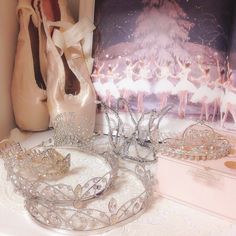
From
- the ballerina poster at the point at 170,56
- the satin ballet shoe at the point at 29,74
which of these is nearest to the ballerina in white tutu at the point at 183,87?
the ballerina poster at the point at 170,56

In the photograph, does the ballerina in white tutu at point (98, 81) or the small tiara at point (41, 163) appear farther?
the ballerina in white tutu at point (98, 81)

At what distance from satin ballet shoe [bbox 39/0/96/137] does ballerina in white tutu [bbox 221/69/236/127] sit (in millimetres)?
239

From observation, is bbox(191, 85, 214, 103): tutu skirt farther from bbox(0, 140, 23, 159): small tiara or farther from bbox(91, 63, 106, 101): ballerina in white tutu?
bbox(0, 140, 23, 159): small tiara

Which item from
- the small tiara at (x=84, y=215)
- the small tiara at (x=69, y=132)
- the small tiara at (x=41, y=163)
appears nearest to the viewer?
the small tiara at (x=84, y=215)

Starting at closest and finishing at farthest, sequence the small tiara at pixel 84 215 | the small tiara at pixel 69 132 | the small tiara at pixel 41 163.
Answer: the small tiara at pixel 84 215 < the small tiara at pixel 41 163 < the small tiara at pixel 69 132

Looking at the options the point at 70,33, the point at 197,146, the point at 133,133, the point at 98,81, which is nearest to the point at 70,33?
the point at 70,33

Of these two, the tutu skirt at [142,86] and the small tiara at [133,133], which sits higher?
the tutu skirt at [142,86]

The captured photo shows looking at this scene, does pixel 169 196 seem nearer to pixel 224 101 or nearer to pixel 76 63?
pixel 224 101

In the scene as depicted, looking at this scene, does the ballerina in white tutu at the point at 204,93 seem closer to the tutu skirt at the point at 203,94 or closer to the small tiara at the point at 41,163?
the tutu skirt at the point at 203,94

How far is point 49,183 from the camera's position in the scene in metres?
0.49

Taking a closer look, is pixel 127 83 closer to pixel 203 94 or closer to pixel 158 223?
pixel 203 94

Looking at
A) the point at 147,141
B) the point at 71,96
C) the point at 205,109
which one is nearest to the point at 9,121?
the point at 71,96

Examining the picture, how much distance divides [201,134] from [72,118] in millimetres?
244

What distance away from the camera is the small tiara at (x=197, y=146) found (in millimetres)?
427
